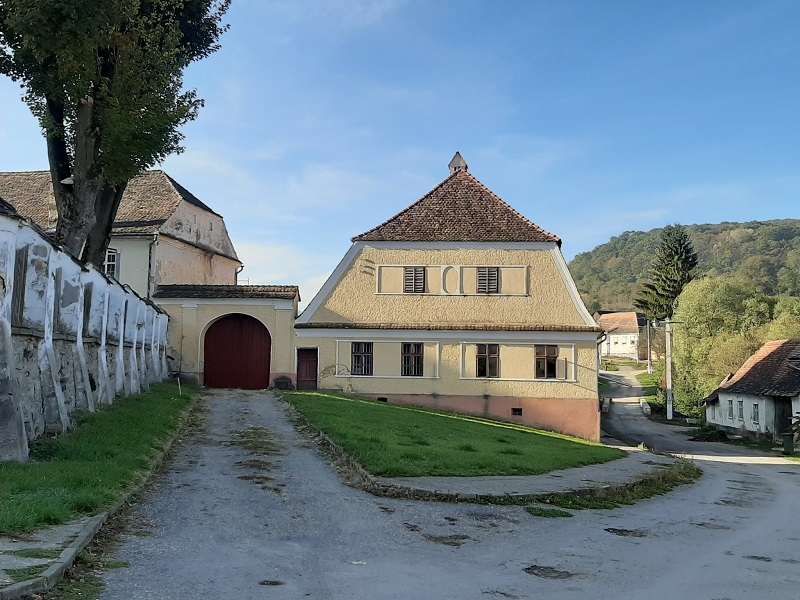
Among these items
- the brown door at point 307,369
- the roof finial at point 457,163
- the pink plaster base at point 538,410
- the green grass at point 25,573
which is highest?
the roof finial at point 457,163

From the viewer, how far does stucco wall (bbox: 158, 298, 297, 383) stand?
95.9 feet

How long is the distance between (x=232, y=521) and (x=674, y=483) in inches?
428

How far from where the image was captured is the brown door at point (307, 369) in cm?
2959

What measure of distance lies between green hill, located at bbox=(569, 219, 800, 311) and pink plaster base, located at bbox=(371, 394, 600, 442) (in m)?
65.5

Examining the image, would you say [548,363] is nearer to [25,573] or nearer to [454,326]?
[454,326]

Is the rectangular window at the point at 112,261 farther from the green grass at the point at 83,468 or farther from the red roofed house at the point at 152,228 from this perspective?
the green grass at the point at 83,468

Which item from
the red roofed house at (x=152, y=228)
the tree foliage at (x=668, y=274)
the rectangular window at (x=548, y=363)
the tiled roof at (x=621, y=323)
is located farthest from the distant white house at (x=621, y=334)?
the red roofed house at (x=152, y=228)

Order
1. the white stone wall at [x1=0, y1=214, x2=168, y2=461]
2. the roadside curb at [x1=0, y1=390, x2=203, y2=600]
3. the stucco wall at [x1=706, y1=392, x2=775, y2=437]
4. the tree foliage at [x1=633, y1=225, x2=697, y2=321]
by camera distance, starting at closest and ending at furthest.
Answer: the roadside curb at [x1=0, y1=390, x2=203, y2=600], the white stone wall at [x1=0, y1=214, x2=168, y2=461], the stucco wall at [x1=706, y1=392, x2=775, y2=437], the tree foliage at [x1=633, y1=225, x2=697, y2=321]

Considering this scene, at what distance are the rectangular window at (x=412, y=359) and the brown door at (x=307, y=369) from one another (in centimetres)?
378

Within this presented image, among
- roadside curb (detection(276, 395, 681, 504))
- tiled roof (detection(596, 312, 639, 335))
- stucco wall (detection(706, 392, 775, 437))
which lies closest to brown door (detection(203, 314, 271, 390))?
roadside curb (detection(276, 395, 681, 504))

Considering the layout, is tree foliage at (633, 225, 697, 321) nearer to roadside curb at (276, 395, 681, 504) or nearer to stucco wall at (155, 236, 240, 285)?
stucco wall at (155, 236, 240, 285)

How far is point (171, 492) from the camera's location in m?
9.63

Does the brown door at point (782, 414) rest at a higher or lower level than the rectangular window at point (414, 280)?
lower

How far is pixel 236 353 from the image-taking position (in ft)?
97.4
